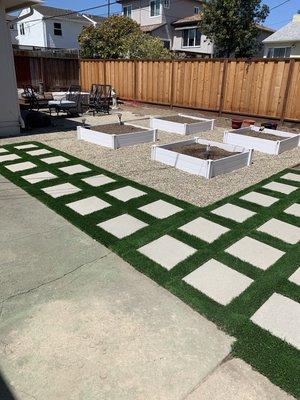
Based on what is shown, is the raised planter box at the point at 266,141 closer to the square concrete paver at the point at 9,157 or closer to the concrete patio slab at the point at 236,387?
the square concrete paver at the point at 9,157

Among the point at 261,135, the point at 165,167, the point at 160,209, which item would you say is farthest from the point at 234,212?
the point at 261,135

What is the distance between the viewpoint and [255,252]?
3.88 metres

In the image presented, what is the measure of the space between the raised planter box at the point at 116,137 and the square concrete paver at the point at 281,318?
626 centimetres

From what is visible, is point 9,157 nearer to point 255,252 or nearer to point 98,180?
point 98,180

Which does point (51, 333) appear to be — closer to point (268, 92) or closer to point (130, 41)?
point (268, 92)

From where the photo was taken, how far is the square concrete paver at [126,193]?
5.37 meters

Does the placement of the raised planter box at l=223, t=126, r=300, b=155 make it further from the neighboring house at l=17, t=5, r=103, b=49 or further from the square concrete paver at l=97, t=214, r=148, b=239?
the neighboring house at l=17, t=5, r=103, b=49

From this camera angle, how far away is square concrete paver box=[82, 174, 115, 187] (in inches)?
233

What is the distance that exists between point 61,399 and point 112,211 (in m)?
2.94

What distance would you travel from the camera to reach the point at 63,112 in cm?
1404

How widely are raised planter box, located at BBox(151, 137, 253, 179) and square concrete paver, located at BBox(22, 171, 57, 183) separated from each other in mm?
2483

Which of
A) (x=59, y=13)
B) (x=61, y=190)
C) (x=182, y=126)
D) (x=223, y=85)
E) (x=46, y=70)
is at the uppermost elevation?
(x=59, y=13)

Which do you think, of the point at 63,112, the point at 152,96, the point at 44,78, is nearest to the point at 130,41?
the point at 44,78

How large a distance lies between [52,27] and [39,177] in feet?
112
